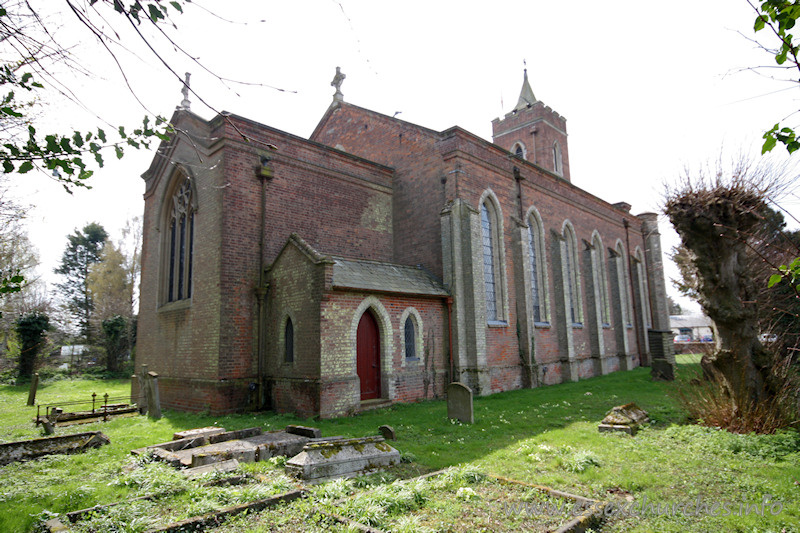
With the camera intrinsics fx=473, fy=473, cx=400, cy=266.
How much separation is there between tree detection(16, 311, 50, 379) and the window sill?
15123mm

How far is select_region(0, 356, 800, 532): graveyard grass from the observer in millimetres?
5406

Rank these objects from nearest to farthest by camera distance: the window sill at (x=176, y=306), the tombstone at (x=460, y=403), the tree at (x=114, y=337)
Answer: the tombstone at (x=460, y=403), the window sill at (x=176, y=306), the tree at (x=114, y=337)

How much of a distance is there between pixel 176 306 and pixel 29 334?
17097 millimetres

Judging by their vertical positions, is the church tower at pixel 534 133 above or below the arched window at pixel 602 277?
above

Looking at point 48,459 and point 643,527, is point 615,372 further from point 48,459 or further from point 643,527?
point 48,459

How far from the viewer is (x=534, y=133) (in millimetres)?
34000

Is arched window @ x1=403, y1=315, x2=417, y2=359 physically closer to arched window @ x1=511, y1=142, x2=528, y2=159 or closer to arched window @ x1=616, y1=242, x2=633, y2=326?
arched window @ x1=616, y1=242, x2=633, y2=326

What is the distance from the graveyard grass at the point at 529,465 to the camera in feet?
17.7

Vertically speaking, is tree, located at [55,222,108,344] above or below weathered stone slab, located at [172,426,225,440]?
above

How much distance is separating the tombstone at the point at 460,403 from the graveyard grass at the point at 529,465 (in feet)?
0.97

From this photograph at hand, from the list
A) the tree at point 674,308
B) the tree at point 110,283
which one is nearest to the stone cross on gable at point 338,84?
the tree at point 110,283

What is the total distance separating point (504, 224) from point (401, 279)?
595 cm

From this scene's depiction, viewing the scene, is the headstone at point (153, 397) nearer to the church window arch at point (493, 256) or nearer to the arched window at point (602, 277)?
the church window arch at point (493, 256)

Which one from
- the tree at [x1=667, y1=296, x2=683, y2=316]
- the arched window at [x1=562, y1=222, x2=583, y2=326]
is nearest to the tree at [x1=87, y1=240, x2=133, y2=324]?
the arched window at [x1=562, y1=222, x2=583, y2=326]
